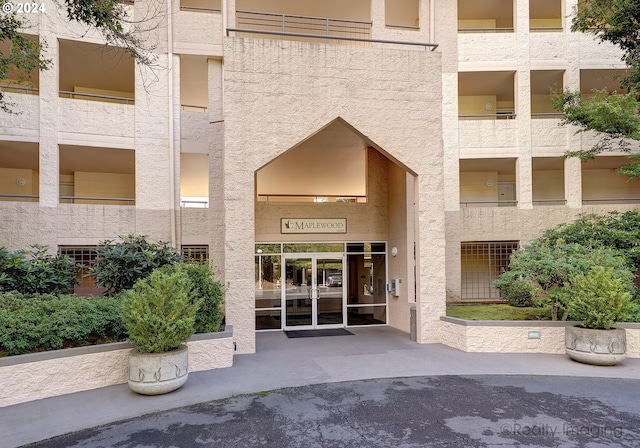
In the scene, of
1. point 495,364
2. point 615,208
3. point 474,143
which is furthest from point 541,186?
point 495,364

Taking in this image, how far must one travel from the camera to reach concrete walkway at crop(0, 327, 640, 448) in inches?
224

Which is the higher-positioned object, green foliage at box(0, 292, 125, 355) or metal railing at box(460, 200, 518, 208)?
metal railing at box(460, 200, 518, 208)

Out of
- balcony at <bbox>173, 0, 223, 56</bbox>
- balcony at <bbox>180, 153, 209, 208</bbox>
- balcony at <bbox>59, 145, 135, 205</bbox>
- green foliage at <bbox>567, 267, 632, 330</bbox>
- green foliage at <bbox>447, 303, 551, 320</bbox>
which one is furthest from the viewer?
balcony at <bbox>180, 153, 209, 208</bbox>

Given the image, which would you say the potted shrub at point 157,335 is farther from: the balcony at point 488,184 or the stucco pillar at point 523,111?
the stucco pillar at point 523,111

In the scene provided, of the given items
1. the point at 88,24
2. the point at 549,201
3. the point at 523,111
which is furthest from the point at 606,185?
the point at 88,24

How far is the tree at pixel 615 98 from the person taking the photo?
11055mm

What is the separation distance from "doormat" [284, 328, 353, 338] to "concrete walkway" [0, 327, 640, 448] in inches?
19.8

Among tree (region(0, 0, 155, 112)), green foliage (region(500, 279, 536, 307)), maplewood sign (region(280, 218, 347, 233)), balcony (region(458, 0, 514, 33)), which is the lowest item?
green foliage (region(500, 279, 536, 307))

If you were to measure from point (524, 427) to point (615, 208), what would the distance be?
1235 centimetres

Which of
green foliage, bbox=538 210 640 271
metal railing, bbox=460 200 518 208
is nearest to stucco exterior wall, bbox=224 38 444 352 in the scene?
green foliage, bbox=538 210 640 271

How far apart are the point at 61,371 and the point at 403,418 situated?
18.6 feet

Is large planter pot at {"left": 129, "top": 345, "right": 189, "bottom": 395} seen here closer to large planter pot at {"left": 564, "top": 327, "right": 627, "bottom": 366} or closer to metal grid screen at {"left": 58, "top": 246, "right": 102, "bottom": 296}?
metal grid screen at {"left": 58, "top": 246, "right": 102, "bottom": 296}

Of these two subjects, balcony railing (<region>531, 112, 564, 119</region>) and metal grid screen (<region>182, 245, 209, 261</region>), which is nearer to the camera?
metal grid screen (<region>182, 245, 209, 261</region>)

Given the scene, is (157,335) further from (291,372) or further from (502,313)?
(502,313)
